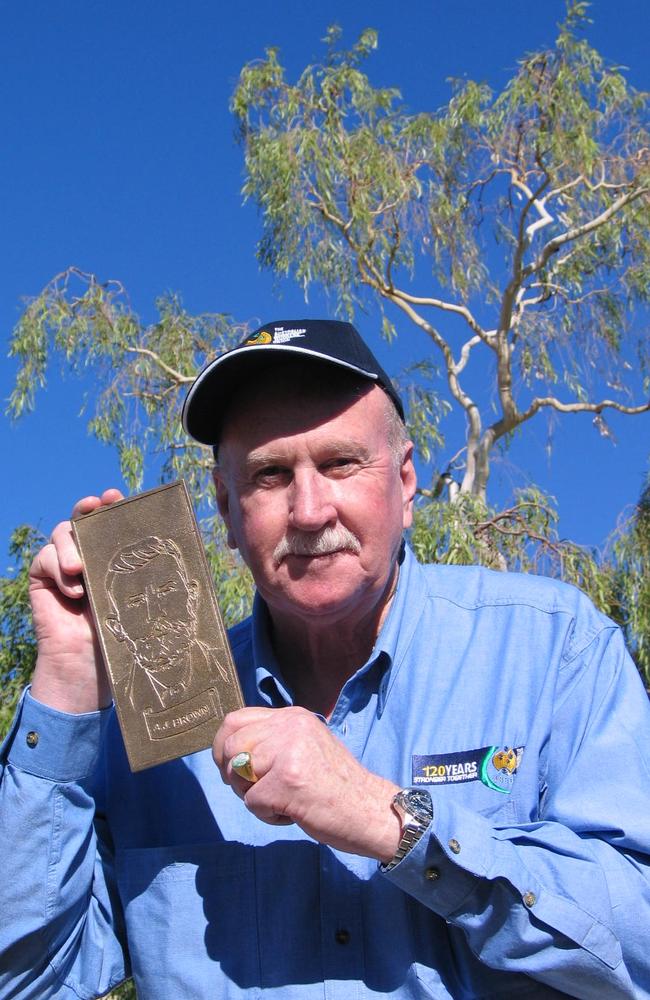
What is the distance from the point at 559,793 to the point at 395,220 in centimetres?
1261

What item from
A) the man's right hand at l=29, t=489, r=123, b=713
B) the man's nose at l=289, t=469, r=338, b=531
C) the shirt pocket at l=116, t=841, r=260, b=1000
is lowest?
the shirt pocket at l=116, t=841, r=260, b=1000

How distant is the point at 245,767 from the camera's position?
5.86ft

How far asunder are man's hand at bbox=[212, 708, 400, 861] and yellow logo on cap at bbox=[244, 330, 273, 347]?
0.78m

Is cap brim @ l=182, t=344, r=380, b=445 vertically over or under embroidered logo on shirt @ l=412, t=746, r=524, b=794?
over

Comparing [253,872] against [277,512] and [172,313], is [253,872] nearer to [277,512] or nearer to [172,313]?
[277,512]

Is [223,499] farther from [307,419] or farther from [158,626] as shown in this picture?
[158,626]

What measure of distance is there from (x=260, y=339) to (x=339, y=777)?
3.03ft

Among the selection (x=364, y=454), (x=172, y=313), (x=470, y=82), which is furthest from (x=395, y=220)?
(x=364, y=454)

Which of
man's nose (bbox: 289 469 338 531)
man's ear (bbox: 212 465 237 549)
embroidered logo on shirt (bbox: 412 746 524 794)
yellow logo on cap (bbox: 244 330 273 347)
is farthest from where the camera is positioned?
man's ear (bbox: 212 465 237 549)

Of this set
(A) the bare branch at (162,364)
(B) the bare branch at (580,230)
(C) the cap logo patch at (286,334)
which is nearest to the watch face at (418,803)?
(C) the cap logo patch at (286,334)

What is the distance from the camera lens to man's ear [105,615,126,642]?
2084 mm

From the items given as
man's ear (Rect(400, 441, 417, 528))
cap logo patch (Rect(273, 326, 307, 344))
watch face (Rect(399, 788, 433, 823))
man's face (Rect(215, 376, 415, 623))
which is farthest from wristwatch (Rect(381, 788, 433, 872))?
cap logo patch (Rect(273, 326, 307, 344))

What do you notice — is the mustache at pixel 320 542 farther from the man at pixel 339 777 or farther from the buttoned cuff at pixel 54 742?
the buttoned cuff at pixel 54 742

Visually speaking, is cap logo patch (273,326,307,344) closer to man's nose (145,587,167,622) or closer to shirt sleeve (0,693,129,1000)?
man's nose (145,587,167,622)
